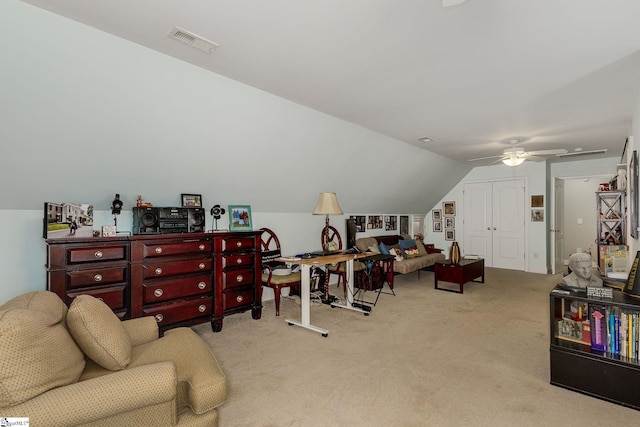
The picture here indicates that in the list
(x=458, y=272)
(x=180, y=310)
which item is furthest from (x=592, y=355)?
(x=180, y=310)

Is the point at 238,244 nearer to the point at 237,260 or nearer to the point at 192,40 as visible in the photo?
the point at 237,260

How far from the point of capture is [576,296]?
7.93 feet

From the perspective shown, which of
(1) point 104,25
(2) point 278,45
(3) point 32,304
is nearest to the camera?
(3) point 32,304

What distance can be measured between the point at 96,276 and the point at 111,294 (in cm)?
21

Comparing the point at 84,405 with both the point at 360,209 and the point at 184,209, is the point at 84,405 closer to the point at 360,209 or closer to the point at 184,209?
the point at 184,209

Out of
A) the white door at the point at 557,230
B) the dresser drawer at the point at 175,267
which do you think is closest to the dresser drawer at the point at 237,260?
the dresser drawer at the point at 175,267

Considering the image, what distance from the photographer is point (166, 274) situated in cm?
319

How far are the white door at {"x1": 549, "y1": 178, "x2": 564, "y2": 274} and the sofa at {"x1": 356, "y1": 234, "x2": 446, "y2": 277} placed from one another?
2386 mm

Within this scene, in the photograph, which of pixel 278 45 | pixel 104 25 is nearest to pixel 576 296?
pixel 278 45

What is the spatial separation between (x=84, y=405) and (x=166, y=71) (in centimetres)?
236

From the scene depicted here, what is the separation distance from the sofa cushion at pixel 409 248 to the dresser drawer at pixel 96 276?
5.03 metres

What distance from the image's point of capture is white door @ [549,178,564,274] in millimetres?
6984

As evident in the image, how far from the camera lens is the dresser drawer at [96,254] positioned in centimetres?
272

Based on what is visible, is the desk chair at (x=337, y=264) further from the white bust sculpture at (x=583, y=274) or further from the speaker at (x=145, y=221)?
the white bust sculpture at (x=583, y=274)
